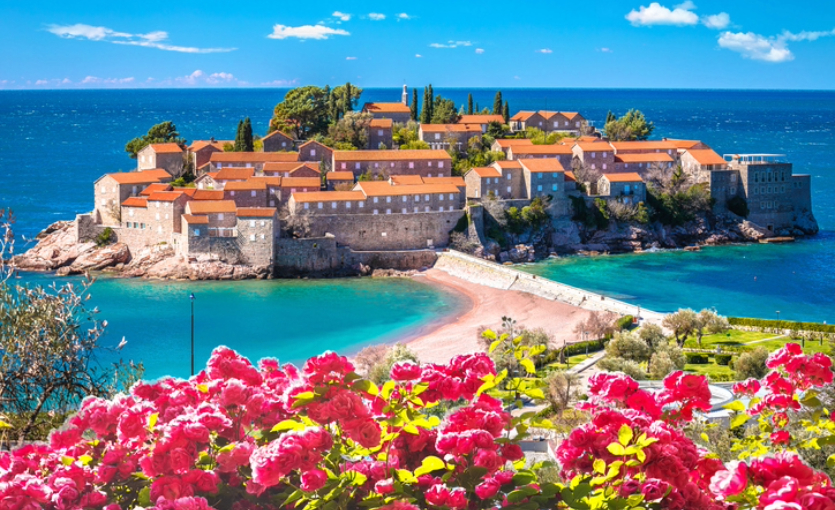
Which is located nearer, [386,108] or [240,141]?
[240,141]

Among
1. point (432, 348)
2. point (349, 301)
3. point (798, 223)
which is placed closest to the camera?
point (432, 348)

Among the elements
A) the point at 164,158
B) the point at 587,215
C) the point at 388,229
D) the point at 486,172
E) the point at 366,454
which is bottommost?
the point at 388,229

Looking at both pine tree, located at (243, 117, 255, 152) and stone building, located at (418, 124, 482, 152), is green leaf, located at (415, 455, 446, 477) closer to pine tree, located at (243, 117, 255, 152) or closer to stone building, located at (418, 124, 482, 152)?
pine tree, located at (243, 117, 255, 152)

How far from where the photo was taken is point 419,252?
5291 cm

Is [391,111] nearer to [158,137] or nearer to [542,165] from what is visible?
[542,165]

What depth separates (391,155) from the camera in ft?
195

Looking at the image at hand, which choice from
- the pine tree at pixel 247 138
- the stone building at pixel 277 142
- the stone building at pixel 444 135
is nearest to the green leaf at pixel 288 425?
the pine tree at pixel 247 138

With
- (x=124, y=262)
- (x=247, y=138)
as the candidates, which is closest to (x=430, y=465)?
(x=124, y=262)

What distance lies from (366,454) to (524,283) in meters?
41.1

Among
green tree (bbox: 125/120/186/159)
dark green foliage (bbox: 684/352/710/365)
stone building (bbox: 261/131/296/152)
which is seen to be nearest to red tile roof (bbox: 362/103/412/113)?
stone building (bbox: 261/131/296/152)

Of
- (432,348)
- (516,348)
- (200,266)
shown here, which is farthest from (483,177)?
(516,348)

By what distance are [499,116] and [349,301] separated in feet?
98.4

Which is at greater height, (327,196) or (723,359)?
(327,196)

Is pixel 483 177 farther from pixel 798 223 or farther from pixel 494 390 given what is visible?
pixel 494 390
